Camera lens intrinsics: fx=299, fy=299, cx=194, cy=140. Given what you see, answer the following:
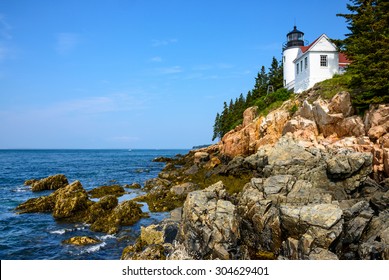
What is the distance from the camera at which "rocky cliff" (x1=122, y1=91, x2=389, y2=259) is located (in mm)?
12836

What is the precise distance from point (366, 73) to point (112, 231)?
918 inches

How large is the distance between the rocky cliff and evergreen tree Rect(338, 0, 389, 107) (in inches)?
51.4

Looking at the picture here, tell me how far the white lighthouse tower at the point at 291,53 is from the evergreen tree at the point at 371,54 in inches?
427

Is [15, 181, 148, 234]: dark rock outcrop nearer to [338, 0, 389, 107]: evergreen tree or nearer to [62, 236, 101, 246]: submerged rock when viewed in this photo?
[62, 236, 101, 246]: submerged rock

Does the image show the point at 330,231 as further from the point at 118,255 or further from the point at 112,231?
the point at 112,231

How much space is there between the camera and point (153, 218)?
69.9 feet

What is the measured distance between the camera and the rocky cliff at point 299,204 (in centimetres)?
1284

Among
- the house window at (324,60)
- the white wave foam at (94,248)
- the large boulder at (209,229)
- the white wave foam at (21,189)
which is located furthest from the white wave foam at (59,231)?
the house window at (324,60)

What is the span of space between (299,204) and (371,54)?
16853 mm

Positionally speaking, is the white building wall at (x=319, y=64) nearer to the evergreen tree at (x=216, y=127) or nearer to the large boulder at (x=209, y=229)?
the large boulder at (x=209, y=229)

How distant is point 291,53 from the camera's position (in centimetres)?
4441

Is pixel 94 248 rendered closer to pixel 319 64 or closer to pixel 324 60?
pixel 319 64
